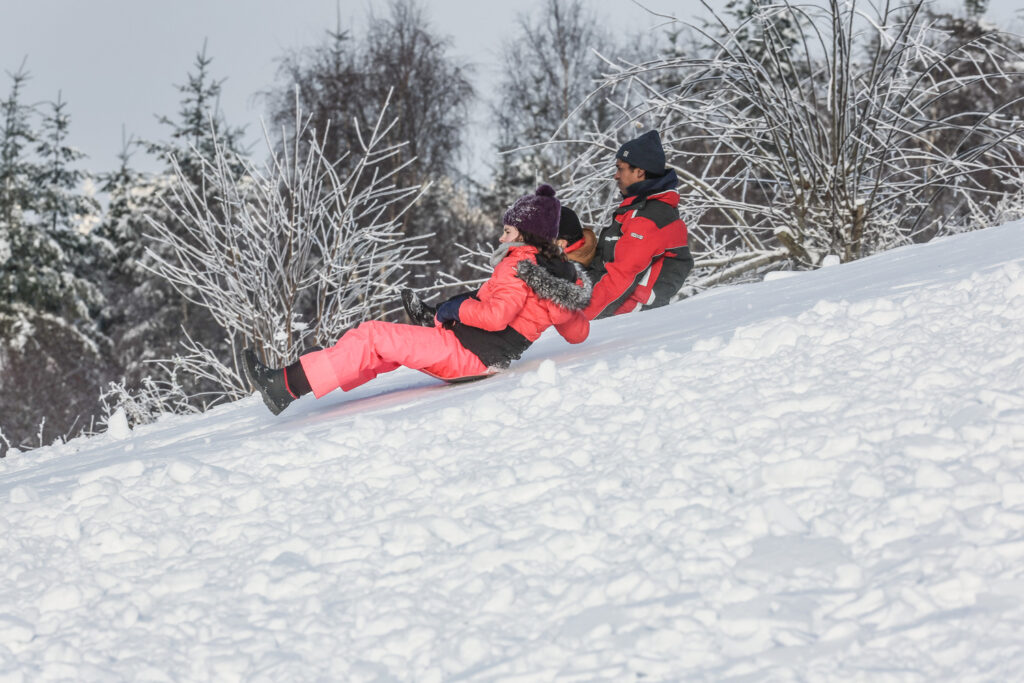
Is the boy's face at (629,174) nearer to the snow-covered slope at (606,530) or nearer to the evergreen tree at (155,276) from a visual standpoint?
the snow-covered slope at (606,530)


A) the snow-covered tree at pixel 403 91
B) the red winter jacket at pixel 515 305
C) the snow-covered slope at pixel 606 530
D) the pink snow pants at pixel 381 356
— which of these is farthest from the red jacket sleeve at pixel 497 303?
the snow-covered tree at pixel 403 91

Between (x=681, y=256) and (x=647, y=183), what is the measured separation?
44cm

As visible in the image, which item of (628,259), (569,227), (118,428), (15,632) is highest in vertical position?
(569,227)

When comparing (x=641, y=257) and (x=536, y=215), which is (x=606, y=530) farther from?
(x=641, y=257)

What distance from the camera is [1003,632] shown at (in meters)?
1.72

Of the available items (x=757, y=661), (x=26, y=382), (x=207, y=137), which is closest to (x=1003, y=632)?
(x=757, y=661)

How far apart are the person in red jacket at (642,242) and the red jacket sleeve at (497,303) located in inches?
54.9

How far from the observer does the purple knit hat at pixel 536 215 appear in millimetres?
4098

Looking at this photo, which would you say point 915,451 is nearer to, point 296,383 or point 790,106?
point 296,383

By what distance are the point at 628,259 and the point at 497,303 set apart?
158 centimetres

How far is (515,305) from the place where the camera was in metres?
4.01

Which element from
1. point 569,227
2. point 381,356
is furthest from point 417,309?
point 569,227

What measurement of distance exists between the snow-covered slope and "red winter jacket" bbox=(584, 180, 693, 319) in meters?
1.89

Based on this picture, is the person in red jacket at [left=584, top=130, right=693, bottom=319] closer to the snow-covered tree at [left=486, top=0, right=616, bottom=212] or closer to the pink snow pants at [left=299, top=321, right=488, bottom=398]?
the pink snow pants at [left=299, top=321, right=488, bottom=398]
